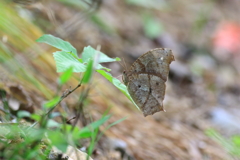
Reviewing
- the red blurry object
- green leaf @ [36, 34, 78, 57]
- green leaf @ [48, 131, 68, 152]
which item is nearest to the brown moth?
green leaf @ [36, 34, 78, 57]

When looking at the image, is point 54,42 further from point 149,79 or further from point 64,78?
point 149,79

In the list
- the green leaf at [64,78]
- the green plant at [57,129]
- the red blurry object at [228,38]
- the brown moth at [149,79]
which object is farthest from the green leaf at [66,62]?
the red blurry object at [228,38]

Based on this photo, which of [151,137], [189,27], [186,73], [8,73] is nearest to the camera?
[8,73]

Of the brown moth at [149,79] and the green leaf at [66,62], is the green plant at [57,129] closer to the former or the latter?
the green leaf at [66,62]

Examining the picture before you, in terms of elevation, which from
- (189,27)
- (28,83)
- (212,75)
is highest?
(189,27)

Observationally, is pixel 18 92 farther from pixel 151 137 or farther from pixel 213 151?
pixel 213 151

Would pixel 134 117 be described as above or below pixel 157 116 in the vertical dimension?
below

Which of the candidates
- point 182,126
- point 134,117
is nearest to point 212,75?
point 182,126

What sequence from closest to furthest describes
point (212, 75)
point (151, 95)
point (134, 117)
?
point (151, 95), point (134, 117), point (212, 75)
